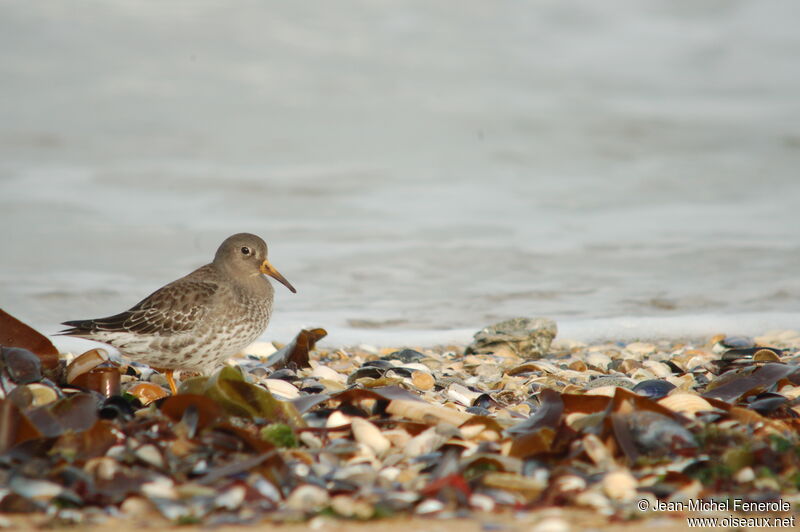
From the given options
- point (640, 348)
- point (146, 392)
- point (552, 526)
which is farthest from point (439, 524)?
point (640, 348)

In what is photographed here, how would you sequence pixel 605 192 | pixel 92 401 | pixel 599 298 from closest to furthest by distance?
pixel 92 401, pixel 599 298, pixel 605 192

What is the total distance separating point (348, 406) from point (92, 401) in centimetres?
84

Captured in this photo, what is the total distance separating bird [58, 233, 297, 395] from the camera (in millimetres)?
4207

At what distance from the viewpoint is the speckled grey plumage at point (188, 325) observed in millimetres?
4207

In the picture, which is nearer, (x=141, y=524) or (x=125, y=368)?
(x=141, y=524)

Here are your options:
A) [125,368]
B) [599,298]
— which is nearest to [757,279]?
[599,298]

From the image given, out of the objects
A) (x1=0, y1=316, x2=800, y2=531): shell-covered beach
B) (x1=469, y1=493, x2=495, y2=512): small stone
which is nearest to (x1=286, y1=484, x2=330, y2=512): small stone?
(x1=0, y1=316, x2=800, y2=531): shell-covered beach

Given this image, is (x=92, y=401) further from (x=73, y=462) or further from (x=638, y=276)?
(x=638, y=276)

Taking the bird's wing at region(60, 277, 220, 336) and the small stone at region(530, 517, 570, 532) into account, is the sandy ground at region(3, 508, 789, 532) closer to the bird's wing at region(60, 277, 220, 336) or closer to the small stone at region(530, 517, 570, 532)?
the small stone at region(530, 517, 570, 532)

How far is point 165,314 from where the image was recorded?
4.28 metres

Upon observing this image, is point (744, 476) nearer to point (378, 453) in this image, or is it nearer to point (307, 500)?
point (378, 453)

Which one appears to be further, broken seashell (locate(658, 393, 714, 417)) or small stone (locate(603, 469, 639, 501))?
broken seashell (locate(658, 393, 714, 417))

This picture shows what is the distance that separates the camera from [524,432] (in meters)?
2.88

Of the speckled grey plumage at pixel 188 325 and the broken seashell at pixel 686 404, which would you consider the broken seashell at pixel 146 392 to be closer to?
the speckled grey plumage at pixel 188 325
